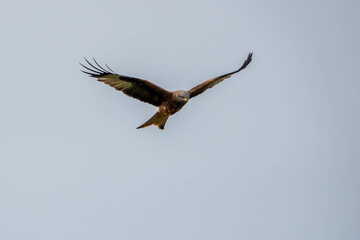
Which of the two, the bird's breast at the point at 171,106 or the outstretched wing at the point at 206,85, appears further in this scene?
the outstretched wing at the point at 206,85

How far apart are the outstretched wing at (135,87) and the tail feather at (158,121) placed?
0.80ft

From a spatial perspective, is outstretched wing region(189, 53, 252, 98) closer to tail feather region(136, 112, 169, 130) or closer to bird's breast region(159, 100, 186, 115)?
bird's breast region(159, 100, 186, 115)

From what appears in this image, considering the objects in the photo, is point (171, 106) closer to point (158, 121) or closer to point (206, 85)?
point (158, 121)

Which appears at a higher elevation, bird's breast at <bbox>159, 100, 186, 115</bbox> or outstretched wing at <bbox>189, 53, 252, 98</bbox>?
outstretched wing at <bbox>189, 53, 252, 98</bbox>

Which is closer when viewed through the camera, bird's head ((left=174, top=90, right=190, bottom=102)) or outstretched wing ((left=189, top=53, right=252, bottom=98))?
bird's head ((left=174, top=90, right=190, bottom=102))

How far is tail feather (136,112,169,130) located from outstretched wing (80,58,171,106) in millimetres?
243

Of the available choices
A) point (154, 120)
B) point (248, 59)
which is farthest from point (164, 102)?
point (248, 59)

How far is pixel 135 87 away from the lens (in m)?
18.2

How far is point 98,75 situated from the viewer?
58.2 feet

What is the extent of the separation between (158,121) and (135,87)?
0.93 metres

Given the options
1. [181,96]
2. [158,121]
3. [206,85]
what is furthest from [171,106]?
[206,85]

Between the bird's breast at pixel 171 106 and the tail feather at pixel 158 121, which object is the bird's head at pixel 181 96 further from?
the tail feather at pixel 158 121

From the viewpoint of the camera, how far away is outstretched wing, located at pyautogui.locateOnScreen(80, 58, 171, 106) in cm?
1778

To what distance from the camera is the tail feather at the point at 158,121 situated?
18516 millimetres
